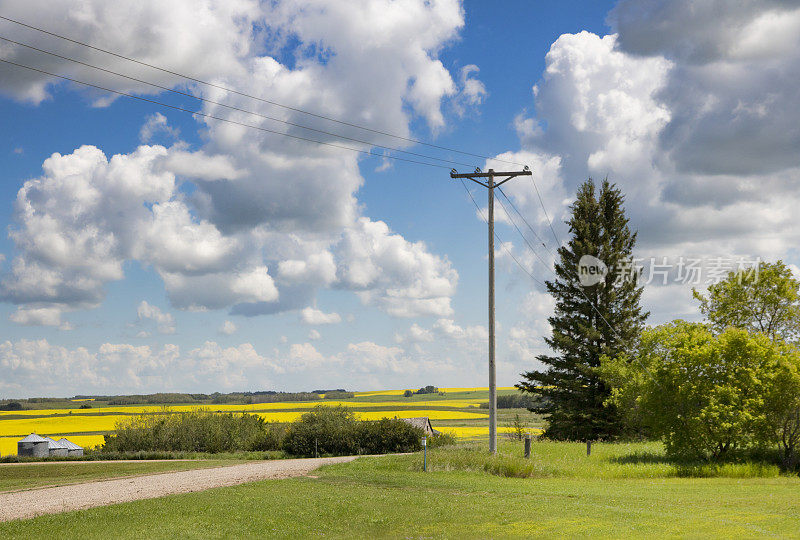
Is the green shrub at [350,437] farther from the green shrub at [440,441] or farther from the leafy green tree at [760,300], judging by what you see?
the leafy green tree at [760,300]

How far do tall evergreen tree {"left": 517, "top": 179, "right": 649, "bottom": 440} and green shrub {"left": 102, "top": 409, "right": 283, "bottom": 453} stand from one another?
25.1m

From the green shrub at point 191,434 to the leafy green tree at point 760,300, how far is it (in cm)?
3802

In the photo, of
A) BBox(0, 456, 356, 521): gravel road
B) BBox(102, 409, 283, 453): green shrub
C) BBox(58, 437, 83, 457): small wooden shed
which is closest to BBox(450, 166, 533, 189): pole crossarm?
BBox(0, 456, 356, 521): gravel road

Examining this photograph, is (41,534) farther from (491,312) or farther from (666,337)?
(666,337)

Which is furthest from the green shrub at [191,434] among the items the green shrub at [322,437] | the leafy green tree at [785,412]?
the leafy green tree at [785,412]

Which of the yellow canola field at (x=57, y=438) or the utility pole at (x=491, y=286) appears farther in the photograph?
the yellow canola field at (x=57, y=438)

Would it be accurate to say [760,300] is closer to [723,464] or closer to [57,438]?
[723,464]

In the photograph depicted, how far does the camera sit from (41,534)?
16.0 metres

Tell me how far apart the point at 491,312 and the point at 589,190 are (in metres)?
27.3

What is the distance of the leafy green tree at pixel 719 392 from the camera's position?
29.9 metres

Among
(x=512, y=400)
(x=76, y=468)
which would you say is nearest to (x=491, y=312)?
(x=76, y=468)

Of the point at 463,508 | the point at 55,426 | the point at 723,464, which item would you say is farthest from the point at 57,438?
the point at 463,508

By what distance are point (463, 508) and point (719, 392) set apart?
57.1 ft

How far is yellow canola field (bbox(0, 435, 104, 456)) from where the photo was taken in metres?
69.5
